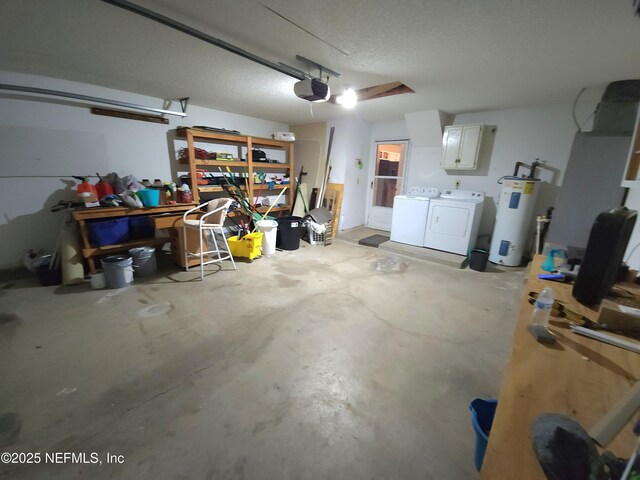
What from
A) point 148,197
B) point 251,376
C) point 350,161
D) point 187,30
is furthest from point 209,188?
point 251,376

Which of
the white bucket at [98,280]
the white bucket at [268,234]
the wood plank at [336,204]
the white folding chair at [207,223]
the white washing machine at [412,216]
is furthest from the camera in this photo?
the wood plank at [336,204]

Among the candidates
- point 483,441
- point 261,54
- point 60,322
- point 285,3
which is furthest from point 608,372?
point 60,322

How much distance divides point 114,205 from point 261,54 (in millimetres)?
2430

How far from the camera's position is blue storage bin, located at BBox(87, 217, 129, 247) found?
2850 mm

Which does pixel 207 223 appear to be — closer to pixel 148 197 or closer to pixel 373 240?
pixel 148 197

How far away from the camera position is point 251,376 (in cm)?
166

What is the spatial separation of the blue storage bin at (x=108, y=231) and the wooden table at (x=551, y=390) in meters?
3.75

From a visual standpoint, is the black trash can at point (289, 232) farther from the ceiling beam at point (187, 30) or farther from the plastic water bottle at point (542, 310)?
the plastic water bottle at point (542, 310)

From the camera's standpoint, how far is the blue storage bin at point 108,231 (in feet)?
9.35

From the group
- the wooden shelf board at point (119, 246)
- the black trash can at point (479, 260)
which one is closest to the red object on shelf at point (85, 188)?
the wooden shelf board at point (119, 246)

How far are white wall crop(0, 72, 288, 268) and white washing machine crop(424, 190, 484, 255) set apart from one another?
453cm

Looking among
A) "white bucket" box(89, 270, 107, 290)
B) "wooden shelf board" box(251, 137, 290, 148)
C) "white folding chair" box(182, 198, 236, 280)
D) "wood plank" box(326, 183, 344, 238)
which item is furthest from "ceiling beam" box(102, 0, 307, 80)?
"wood plank" box(326, 183, 344, 238)

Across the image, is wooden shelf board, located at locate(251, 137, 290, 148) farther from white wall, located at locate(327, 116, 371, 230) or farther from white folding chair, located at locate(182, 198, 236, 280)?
white folding chair, located at locate(182, 198, 236, 280)

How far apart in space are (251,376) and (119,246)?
2.54 metres
